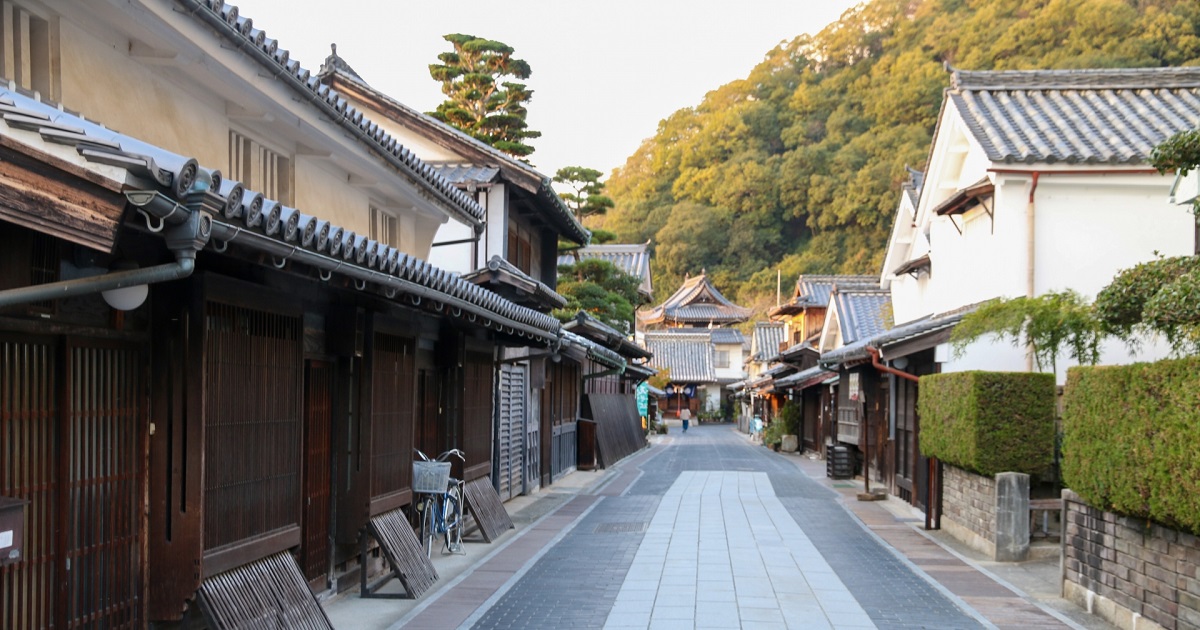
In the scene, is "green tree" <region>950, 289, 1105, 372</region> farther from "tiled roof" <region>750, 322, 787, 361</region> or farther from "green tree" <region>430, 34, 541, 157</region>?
"tiled roof" <region>750, 322, 787, 361</region>

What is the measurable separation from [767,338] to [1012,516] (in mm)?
52232

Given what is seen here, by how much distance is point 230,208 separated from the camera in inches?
198

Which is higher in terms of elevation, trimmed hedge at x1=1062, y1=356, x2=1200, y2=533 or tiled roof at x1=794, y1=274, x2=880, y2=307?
tiled roof at x1=794, y1=274, x2=880, y2=307

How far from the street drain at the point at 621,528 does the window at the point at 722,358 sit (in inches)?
2364

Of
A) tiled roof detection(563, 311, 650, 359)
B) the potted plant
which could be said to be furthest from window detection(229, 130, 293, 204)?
the potted plant

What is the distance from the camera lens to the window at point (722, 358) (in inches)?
3014

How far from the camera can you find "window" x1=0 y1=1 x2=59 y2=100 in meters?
6.44

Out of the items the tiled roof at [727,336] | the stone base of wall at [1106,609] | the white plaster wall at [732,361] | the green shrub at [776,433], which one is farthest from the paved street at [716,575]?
the white plaster wall at [732,361]

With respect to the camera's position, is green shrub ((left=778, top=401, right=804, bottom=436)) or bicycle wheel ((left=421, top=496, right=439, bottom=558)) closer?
bicycle wheel ((left=421, top=496, right=439, bottom=558))

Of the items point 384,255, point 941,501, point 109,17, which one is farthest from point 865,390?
point 109,17

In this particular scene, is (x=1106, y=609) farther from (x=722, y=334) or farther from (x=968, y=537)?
(x=722, y=334)

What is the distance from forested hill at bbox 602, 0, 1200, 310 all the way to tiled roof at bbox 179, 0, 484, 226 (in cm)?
4740

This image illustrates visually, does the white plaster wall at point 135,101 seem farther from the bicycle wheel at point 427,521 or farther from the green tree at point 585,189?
the green tree at point 585,189

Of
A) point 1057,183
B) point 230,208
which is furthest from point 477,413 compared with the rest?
point 230,208
